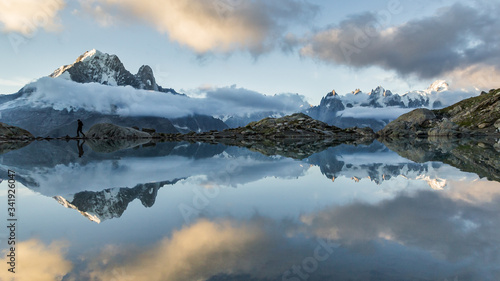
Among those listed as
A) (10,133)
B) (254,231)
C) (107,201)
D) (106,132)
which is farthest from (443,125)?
(10,133)

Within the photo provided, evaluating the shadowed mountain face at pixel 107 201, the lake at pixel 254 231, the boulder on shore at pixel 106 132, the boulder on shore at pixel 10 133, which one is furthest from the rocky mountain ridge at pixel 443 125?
the boulder on shore at pixel 10 133

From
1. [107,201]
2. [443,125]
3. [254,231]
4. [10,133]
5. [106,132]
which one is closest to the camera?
[254,231]

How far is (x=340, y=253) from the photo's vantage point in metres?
7.23

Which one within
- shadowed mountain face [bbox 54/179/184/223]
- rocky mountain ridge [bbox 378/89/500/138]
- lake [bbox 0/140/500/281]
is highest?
rocky mountain ridge [bbox 378/89/500/138]

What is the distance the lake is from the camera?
6531mm

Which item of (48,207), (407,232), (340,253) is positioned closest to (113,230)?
(48,207)

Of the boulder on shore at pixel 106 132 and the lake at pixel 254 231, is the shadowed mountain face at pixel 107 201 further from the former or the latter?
the boulder on shore at pixel 106 132

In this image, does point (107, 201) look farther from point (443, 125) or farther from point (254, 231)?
point (443, 125)

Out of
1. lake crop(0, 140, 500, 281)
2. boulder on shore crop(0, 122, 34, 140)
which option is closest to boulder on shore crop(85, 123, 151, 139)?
boulder on shore crop(0, 122, 34, 140)

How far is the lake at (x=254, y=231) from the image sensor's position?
257 inches

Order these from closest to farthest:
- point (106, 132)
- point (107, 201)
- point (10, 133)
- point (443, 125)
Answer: point (107, 201) < point (10, 133) < point (106, 132) < point (443, 125)

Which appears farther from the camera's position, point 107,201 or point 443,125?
point 443,125

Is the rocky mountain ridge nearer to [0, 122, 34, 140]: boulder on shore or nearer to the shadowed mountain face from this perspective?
the shadowed mountain face

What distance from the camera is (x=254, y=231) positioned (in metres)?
8.90
